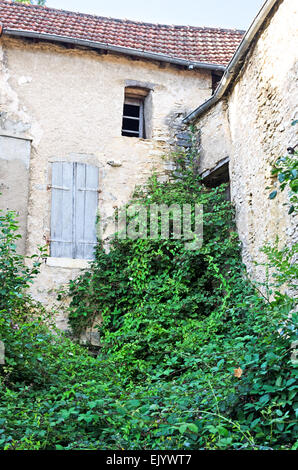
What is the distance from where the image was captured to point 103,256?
28.7 feet

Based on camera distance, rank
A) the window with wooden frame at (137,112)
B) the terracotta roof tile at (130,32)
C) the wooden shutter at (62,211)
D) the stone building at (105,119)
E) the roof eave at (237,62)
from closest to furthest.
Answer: the roof eave at (237,62) → the stone building at (105,119) → the wooden shutter at (62,211) → the terracotta roof tile at (130,32) → the window with wooden frame at (137,112)

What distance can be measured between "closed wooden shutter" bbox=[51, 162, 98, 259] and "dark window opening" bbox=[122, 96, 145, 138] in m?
1.41

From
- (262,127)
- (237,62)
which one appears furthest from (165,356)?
(237,62)

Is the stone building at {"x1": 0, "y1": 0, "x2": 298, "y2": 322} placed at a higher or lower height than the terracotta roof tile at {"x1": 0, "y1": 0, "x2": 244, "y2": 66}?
lower

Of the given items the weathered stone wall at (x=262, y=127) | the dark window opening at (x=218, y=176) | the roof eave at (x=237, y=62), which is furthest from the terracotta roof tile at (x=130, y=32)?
the dark window opening at (x=218, y=176)

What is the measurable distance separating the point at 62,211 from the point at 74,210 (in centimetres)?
20

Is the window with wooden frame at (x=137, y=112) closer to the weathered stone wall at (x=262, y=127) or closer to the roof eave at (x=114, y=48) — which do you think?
the roof eave at (x=114, y=48)

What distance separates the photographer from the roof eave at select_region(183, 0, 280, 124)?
7160mm

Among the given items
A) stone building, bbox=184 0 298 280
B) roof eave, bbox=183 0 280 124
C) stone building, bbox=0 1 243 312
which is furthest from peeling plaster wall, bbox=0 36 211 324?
stone building, bbox=184 0 298 280

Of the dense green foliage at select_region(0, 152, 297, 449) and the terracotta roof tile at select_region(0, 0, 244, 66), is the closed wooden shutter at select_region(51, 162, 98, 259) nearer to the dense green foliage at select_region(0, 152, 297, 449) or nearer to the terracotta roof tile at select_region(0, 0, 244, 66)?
the dense green foliage at select_region(0, 152, 297, 449)

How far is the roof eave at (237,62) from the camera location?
716 cm

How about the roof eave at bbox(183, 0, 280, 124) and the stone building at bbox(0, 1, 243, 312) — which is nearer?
the roof eave at bbox(183, 0, 280, 124)

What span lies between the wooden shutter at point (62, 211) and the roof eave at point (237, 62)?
96.6 inches

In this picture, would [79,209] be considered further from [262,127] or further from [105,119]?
[262,127]
